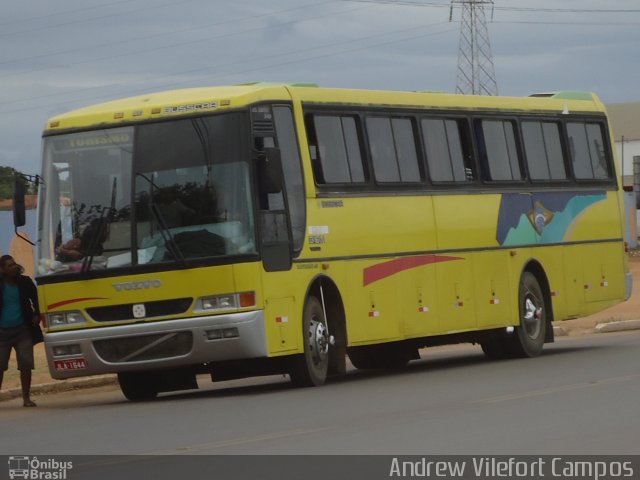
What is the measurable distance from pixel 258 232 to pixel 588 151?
30.2ft

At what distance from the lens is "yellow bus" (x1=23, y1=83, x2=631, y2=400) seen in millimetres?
18219

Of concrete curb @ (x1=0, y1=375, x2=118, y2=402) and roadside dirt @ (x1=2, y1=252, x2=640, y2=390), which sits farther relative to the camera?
roadside dirt @ (x1=2, y1=252, x2=640, y2=390)

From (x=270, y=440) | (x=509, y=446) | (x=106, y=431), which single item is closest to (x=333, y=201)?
(x=106, y=431)

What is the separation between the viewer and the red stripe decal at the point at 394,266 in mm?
20453

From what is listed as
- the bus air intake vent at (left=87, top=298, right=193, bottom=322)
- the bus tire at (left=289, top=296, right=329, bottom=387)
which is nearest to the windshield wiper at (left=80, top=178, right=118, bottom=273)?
the bus air intake vent at (left=87, top=298, right=193, bottom=322)

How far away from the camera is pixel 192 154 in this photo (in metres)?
18.4

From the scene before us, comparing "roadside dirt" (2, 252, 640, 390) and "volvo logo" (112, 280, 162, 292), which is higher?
"volvo logo" (112, 280, 162, 292)

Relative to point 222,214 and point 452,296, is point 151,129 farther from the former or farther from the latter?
point 452,296

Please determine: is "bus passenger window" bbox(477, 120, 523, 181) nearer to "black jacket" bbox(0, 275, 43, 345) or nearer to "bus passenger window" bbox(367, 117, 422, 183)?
"bus passenger window" bbox(367, 117, 422, 183)
